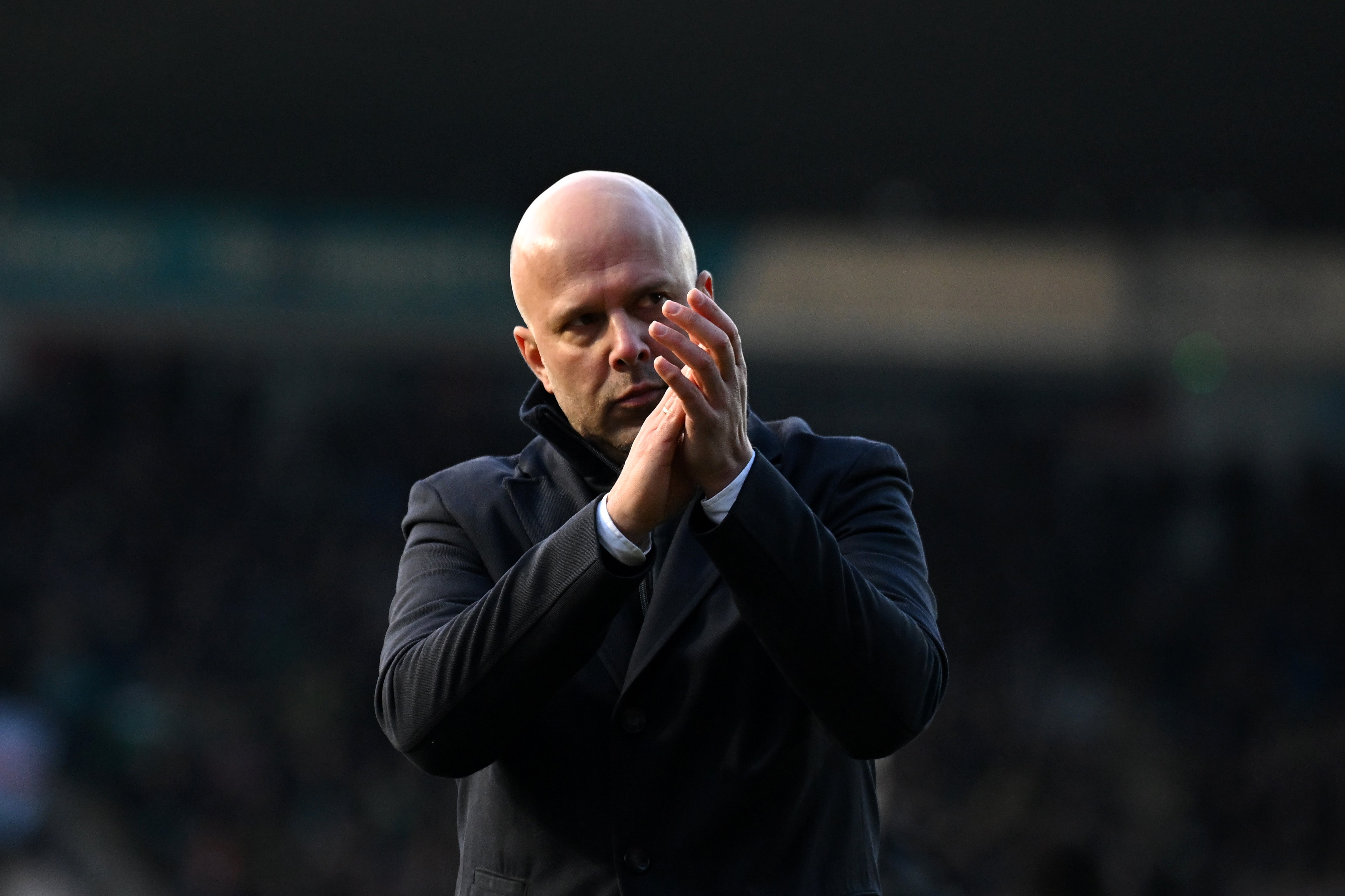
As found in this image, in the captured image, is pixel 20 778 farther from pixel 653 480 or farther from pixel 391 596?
pixel 653 480

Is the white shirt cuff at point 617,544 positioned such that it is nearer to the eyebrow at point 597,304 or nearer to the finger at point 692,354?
the finger at point 692,354

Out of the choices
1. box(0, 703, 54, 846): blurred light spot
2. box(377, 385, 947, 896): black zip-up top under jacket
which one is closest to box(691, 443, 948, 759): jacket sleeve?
box(377, 385, 947, 896): black zip-up top under jacket

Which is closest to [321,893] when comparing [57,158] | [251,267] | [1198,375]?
[251,267]

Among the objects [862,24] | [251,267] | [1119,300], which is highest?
[862,24]

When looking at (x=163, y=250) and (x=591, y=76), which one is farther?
(x=163, y=250)

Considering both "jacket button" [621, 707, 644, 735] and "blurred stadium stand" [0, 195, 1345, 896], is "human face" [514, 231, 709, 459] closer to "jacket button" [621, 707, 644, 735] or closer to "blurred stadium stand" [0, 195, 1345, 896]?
"jacket button" [621, 707, 644, 735]

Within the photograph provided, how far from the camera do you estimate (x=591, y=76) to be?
1276 centimetres

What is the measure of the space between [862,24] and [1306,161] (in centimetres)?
495

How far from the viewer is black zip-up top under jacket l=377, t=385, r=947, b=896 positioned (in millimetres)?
1661

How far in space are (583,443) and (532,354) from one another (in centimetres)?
19

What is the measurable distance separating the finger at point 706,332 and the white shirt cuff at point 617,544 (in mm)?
204

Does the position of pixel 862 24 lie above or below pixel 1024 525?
above

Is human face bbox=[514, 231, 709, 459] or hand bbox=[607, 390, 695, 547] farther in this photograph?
human face bbox=[514, 231, 709, 459]

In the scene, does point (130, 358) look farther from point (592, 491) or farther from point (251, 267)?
point (592, 491)
